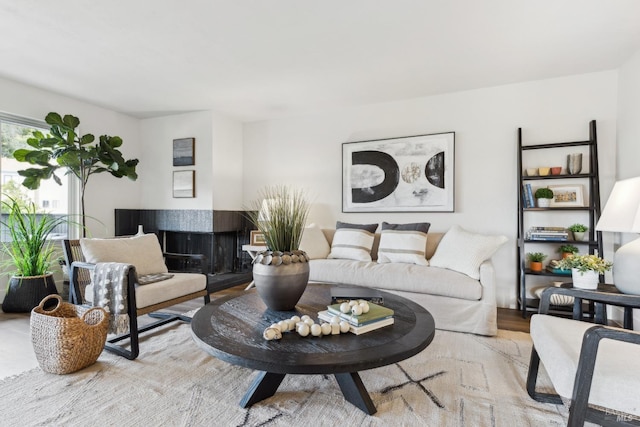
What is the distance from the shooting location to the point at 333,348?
1.33 metres

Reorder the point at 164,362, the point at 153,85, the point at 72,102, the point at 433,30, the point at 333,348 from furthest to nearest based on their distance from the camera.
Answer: the point at 72,102 → the point at 153,85 → the point at 433,30 → the point at 164,362 → the point at 333,348

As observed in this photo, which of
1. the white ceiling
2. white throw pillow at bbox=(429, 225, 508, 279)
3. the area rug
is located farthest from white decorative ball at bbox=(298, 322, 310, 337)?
the white ceiling

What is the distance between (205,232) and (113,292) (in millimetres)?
2178

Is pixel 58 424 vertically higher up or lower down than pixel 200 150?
lower down

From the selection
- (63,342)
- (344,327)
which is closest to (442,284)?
(344,327)

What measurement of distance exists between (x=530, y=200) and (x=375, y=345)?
2.77 meters

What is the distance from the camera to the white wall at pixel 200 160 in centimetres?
437

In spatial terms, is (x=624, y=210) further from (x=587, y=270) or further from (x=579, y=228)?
(x=579, y=228)

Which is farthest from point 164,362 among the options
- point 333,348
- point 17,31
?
point 17,31

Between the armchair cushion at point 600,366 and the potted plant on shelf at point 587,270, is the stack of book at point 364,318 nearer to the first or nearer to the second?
the armchair cushion at point 600,366

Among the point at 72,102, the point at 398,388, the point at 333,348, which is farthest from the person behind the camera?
the point at 72,102

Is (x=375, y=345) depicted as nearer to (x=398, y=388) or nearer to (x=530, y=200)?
(x=398, y=388)

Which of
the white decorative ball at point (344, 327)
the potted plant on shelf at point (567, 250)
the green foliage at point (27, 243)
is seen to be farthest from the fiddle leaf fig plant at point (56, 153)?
the potted plant on shelf at point (567, 250)

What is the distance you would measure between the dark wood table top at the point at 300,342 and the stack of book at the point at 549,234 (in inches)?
82.2
